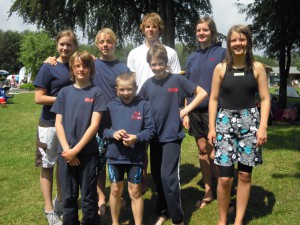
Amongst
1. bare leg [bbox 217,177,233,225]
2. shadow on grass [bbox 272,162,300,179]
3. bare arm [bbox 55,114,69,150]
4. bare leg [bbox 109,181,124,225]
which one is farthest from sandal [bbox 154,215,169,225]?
shadow on grass [bbox 272,162,300,179]

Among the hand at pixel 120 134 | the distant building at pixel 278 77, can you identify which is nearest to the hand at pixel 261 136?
the hand at pixel 120 134

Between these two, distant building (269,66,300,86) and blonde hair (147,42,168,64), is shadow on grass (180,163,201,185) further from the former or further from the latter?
distant building (269,66,300,86)

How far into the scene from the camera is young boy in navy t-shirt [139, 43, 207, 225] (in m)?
3.58

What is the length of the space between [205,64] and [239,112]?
88 centimetres

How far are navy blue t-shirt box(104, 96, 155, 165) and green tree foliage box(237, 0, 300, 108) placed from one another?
44.6ft

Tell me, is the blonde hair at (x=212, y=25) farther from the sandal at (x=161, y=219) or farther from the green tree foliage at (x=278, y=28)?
the green tree foliage at (x=278, y=28)

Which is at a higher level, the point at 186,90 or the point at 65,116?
the point at 186,90

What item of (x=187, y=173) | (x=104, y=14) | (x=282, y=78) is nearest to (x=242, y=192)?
(x=187, y=173)

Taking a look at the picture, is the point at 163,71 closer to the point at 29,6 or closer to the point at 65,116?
the point at 65,116

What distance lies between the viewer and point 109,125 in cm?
376

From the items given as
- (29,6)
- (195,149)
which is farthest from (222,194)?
(29,6)

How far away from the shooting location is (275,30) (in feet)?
56.9

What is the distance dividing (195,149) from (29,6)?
40.6ft

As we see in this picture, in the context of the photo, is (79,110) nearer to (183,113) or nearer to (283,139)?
(183,113)
